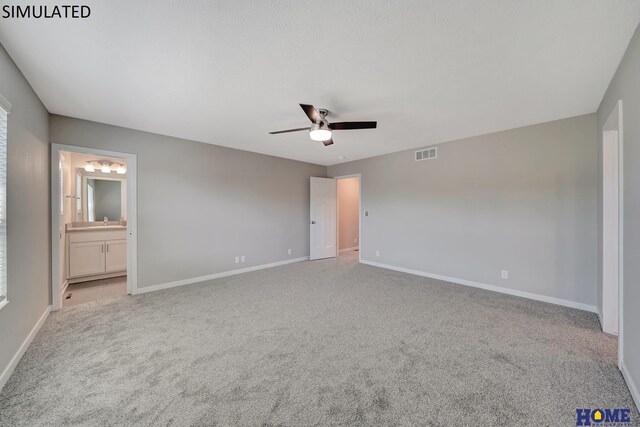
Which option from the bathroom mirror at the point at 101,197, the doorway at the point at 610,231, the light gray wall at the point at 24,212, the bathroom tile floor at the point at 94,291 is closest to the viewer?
the light gray wall at the point at 24,212

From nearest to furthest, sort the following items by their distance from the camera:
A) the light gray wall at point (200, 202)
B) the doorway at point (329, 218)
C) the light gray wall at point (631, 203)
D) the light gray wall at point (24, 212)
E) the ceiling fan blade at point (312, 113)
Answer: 1. the light gray wall at point (631, 203)
2. the light gray wall at point (24, 212)
3. the ceiling fan blade at point (312, 113)
4. the light gray wall at point (200, 202)
5. the doorway at point (329, 218)

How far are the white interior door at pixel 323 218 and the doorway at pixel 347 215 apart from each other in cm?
52

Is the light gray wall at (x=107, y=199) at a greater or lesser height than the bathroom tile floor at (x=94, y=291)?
greater

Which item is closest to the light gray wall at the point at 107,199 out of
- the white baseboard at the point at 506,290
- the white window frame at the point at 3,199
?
the white window frame at the point at 3,199

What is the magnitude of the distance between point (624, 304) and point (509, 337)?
0.88 m

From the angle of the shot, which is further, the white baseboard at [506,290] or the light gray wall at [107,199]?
the light gray wall at [107,199]

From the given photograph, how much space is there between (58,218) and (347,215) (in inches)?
236

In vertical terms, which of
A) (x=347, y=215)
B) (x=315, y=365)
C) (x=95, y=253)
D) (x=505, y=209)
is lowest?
(x=315, y=365)

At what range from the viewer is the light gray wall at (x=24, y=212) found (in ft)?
6.40

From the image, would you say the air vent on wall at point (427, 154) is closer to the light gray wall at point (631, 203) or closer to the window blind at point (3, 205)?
the light gray wall at point (631, 203)

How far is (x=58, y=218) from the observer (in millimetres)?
3072

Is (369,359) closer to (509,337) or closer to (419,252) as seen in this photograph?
(509,337)

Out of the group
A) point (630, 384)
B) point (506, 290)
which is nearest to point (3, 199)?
point (630, 384)

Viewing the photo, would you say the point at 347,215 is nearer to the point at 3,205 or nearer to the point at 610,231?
the point at 610,231
